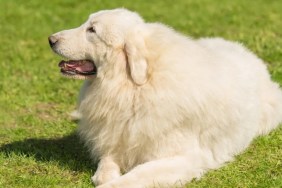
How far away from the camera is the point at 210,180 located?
19.3 ft

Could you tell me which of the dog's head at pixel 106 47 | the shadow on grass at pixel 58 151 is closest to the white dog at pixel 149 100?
the dog's head at pixel 106 47

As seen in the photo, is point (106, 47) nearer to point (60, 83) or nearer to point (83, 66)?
point (83, 66)

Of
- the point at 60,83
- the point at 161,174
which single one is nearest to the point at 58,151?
the point at 161,174

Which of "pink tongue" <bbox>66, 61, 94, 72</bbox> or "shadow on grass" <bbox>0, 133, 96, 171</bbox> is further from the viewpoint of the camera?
"shadow on grass" <bbox>0, 133, 96, 171</bbox>

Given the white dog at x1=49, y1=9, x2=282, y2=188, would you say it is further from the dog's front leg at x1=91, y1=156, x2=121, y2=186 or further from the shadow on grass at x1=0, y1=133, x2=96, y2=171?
the shadow on grass at x1=0, y1=133, x2=96, y2=171

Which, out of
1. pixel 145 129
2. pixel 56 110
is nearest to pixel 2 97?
pixel 56 110

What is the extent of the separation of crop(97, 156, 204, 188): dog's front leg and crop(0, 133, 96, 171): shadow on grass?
0.83 m

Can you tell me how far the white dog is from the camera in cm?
577

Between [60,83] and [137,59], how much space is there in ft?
13.6

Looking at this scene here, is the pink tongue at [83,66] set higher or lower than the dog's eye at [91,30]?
lower

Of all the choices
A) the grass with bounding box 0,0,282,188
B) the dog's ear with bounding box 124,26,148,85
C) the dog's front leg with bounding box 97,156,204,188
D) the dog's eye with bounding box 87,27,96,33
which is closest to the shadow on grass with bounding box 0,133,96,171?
A: the grass with bounding box 0,0,282,188

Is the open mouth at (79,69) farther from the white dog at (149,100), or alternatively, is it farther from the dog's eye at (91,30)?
the dog's eye at (91,30)

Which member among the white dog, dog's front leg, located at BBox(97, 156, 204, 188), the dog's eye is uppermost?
the dog's eye

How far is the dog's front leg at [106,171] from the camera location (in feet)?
19.2
